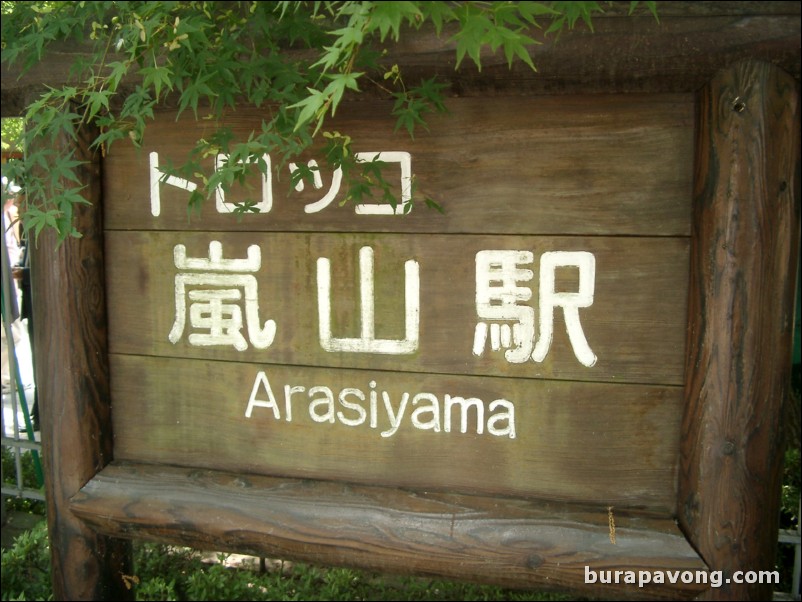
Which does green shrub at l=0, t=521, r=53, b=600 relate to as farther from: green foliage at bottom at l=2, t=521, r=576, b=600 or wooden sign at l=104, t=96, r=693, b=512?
wooden sign at l=104, t=96, r=693, b=512

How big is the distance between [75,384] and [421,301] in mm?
1064

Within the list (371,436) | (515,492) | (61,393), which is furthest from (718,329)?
(61,393)

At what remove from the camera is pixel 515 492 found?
179 cm

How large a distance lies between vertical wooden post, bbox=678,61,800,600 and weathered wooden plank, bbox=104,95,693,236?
0.09 meters

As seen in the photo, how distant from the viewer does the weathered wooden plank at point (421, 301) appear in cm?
168

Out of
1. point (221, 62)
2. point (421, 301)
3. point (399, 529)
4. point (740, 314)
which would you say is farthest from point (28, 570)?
point (740, 314)

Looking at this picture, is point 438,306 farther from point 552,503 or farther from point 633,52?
point 633,52

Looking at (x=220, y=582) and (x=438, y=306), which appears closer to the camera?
(x=438, y=306)

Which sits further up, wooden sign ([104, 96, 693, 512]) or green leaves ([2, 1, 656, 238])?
green leaves ([2, 1, 656, 238])

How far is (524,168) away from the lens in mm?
1691

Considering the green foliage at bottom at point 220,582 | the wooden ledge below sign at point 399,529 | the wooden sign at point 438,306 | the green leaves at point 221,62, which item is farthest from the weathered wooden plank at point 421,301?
the green foliage at bottom at point 220,582

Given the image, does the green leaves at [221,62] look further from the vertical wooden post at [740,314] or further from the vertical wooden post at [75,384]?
the vertical wooden post at [740,314]

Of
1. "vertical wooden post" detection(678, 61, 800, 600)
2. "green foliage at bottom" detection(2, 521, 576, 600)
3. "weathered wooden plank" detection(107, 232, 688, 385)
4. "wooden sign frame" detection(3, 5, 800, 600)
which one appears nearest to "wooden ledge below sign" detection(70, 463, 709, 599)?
"wooden sign frame" detection(3, 5, 800, 600)

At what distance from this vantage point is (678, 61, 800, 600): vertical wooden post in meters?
1.52
